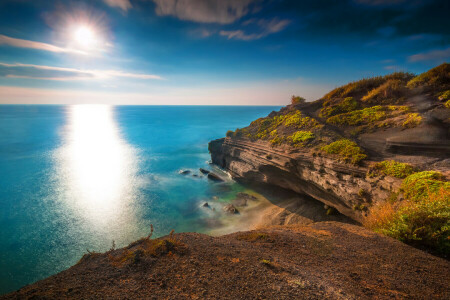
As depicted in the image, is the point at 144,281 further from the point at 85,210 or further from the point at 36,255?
the point at 85,210

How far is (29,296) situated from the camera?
12.8 ft

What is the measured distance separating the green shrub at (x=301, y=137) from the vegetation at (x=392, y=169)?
17.7 feet

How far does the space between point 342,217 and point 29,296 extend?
16.4 m

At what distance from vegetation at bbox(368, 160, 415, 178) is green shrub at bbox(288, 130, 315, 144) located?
5392 millimetres

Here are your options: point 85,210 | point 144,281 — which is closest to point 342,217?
point 144,281

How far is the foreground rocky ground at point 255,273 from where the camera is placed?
3.96 m

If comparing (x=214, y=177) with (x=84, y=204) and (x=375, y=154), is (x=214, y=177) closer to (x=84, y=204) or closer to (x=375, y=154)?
(x=84, y=204)

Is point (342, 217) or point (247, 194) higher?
point (342, 217)

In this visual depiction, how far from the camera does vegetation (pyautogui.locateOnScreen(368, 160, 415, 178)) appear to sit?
364 inches

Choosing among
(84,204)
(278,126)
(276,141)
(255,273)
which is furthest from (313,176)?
(84,204)

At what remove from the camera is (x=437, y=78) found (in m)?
13.4

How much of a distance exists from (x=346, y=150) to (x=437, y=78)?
9.41 metres

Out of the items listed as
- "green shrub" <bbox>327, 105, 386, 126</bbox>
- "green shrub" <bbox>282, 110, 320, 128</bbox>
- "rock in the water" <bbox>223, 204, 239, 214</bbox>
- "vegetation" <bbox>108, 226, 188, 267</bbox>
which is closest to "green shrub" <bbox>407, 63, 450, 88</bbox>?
"green shrub" <bbox>327, 105, 386, 126</bbox>

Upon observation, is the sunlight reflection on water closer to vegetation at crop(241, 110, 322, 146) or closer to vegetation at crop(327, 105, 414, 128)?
vegetation at crop(241, 110, 322, 146)
